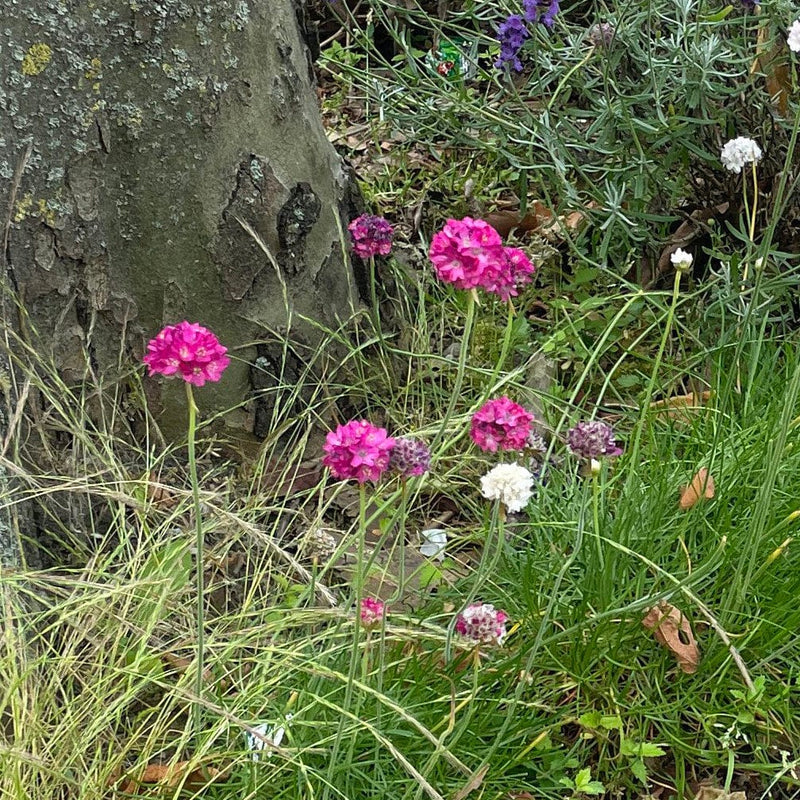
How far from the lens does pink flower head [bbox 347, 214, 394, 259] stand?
7.56ft

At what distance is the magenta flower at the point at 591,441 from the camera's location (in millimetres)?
1600

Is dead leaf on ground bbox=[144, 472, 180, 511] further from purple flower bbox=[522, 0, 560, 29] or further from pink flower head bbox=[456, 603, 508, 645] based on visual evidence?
purple flower bbox=[522, 0, 560, 29]

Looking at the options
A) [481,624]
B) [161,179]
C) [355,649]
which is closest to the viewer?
[355,649]

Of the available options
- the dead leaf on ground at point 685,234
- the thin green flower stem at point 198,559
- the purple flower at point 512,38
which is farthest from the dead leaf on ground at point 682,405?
the thin green flower stem at point 198,559

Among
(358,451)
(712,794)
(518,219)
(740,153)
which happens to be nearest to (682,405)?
(740,153)

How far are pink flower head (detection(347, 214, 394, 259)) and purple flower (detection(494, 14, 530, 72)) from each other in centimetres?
60

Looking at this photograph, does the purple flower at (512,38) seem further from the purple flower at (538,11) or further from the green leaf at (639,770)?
the green leaf at (639,770)

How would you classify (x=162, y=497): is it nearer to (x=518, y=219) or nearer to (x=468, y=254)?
(x=468, y=254)

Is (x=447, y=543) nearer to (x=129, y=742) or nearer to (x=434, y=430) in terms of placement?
(x=434, y=430)

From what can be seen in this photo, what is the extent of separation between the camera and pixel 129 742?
160 centimetres

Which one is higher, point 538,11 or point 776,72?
point 538,11

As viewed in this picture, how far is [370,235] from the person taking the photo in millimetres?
2312

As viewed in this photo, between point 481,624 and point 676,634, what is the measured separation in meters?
0.48

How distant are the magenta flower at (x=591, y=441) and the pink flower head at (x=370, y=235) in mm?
878
